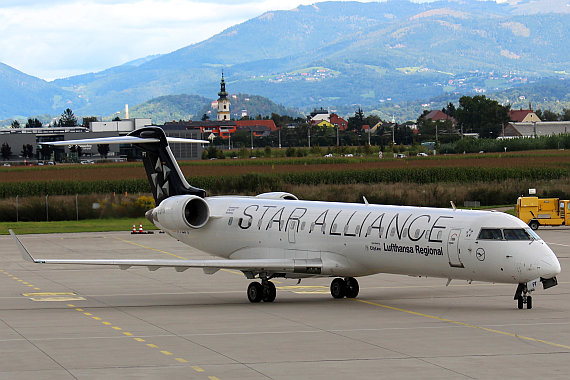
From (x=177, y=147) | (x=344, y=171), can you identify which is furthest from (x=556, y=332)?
(x=177, y=147)

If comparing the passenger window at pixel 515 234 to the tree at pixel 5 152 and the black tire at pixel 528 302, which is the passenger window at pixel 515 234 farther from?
the tree at pixel 5 152

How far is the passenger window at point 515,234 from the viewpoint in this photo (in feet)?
85.4

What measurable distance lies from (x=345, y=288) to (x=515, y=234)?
676 centimetres

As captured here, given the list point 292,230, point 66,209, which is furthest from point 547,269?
point 66,209

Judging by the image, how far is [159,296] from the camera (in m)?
32.5

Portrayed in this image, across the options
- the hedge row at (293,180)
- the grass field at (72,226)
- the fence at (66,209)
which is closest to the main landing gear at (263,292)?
the grass field at (72,226)

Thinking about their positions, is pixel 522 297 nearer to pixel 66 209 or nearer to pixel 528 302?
pixel 528 302

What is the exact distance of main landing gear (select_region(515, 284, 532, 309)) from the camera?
2662 cm

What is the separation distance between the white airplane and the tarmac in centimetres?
119

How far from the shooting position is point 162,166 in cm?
3453

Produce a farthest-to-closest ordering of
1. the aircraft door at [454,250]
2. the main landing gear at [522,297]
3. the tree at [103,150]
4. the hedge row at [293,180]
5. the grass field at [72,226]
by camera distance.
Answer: the tree at [103,150], the hedge row at [293,180], the grass field at [72,226], the main landing gear at [522,297], the aircraft door at [454,250]

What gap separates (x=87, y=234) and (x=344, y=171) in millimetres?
32763

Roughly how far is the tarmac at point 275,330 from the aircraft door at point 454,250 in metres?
1.51

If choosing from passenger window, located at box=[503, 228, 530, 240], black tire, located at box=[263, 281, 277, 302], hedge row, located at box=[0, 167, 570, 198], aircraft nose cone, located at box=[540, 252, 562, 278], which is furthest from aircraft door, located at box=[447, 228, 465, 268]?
hedge row, located at box=[0, 167, 570, 198]
